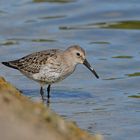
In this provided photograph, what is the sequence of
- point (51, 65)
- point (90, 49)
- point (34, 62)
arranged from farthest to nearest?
point (90, 49), point (34, 62), point (51, 65)

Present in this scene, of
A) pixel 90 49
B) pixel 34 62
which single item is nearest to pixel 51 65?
pixel 34 62

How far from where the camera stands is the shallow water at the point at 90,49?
12.8 metres

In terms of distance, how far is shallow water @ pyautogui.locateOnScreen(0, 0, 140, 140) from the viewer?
1282cm

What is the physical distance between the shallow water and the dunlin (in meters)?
0.42

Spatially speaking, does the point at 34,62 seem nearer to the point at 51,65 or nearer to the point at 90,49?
the point at 51,65

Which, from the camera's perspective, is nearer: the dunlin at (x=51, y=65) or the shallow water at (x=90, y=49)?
the shallow water at (x=90, y=49)

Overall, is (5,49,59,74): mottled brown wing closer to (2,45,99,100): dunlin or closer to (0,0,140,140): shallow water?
(2,45,99,100): dunlin

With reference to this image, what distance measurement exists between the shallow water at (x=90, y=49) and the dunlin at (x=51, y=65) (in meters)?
0.42

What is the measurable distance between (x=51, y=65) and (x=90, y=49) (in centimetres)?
356

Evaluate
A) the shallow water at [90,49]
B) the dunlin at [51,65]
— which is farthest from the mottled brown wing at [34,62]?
the shallow water at [90,49]

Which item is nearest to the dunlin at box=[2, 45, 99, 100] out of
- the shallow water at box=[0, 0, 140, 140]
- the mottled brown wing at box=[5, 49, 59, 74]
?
the mottled brown wing at box=[5, 49, 59, 74]

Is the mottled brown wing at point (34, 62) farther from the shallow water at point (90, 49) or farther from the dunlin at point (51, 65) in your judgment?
the shallow water at point (90, 49)

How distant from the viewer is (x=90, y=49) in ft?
56.5

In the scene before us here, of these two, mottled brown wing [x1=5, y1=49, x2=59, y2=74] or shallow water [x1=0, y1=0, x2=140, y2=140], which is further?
mottled brown wing [x1=5, y1=49, x2=59, y2=74]
